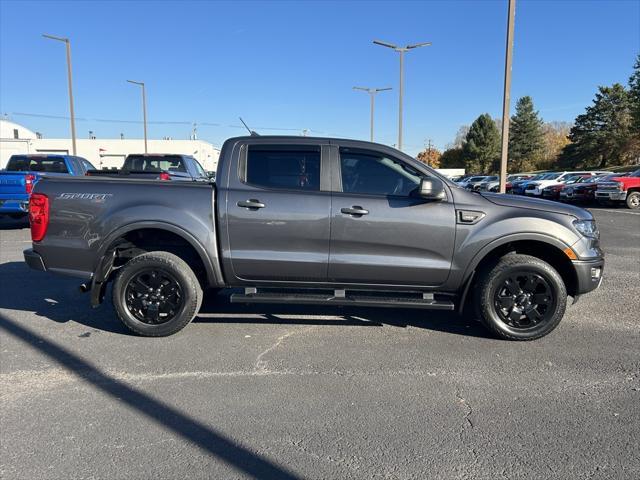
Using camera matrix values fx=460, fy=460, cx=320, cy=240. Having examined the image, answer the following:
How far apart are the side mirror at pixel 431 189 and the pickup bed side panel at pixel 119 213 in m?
1.97

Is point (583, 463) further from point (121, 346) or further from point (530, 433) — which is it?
point (121, 346)

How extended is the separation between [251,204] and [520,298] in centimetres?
270

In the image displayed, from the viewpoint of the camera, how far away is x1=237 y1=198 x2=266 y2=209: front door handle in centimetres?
433

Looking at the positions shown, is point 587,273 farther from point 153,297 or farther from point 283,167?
point 153,297

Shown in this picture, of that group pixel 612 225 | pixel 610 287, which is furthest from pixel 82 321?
pixel 612 225

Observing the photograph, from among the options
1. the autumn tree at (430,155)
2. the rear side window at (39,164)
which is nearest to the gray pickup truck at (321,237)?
the rear side window at (39,164)

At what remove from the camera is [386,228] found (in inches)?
169

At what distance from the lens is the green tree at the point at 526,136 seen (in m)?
66.9

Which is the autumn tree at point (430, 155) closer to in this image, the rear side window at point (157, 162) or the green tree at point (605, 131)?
the green tree at point (605, 131)

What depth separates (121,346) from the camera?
4.25m

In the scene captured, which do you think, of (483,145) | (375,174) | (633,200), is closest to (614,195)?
(633,200)

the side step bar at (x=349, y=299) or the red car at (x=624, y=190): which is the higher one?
the red car at (x=624, y=190)

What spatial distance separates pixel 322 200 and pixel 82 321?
2904 mm

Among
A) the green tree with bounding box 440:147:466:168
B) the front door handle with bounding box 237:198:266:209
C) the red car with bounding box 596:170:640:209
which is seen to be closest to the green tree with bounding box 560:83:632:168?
the green tree with bounding box 440:147:466:168
